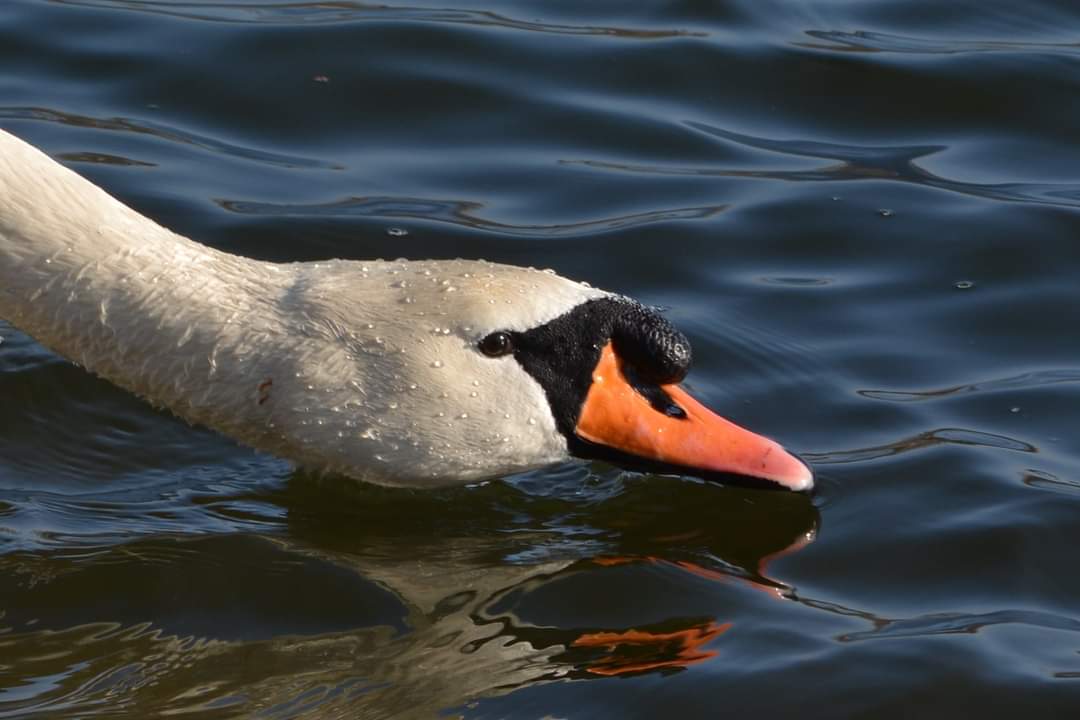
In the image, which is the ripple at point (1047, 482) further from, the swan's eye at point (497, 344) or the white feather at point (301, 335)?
the swan's eye at point (497, 344)

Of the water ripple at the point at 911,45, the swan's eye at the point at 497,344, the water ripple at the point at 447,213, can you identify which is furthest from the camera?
the water ripple at the point at 911,45

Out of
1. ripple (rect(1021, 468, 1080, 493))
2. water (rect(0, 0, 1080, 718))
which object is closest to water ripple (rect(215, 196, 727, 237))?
water (rect(0, 0, 1080, 718))

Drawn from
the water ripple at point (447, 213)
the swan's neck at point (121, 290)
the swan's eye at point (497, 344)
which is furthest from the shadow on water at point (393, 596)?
the water ripple at point (447, 213)

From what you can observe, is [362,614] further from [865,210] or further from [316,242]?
[865,210]

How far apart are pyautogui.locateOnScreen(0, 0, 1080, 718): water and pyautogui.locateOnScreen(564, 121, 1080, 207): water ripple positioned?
0.11 feet

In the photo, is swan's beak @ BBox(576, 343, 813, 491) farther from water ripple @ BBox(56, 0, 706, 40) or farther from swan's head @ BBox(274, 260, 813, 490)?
water ripple @ BBox(56, 0, 706, 40)

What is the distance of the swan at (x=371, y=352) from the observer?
614 cm

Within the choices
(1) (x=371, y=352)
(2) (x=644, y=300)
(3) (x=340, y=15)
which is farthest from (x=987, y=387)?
(3) (x=340, y=15)

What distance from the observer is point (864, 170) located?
1009 cm

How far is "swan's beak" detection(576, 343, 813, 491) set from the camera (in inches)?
249

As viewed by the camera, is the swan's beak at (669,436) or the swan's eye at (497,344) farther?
the swan's beak at (669,436)

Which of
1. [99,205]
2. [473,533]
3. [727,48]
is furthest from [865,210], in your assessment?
[99,205]

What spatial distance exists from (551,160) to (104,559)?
446cm

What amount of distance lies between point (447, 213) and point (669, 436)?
335 cm
